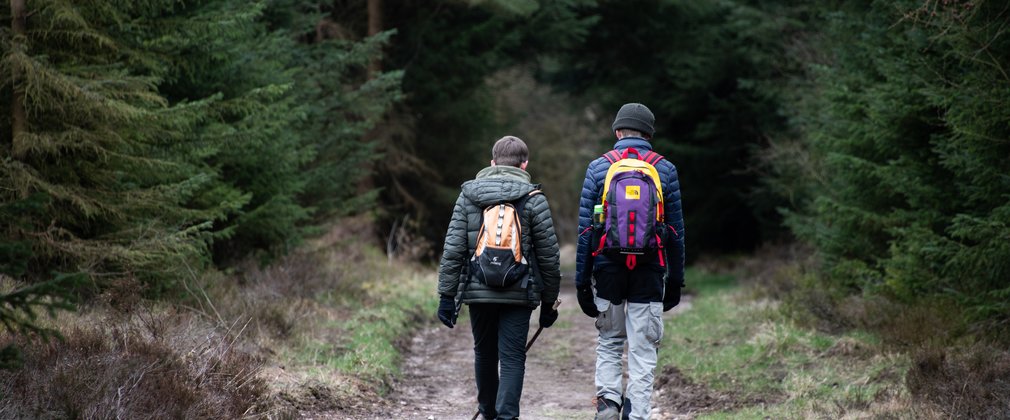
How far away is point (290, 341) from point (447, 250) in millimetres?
3710

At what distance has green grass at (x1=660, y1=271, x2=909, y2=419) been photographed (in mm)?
7602

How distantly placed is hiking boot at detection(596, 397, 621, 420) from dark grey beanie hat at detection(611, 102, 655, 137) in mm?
1936

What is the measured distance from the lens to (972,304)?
9.44m

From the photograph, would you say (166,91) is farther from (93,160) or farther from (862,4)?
(862,4)

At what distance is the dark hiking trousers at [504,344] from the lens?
6574 mm

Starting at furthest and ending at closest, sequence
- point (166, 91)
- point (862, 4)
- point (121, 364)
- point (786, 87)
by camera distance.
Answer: point (786, 87) < point (862, 4) < point (166, 91) < point (121, 364)

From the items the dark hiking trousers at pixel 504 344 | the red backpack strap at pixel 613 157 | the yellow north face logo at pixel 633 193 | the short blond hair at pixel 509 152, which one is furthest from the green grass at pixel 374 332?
the yellow north face logo at pixel 633 193

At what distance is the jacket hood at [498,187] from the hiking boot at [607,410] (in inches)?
62.0

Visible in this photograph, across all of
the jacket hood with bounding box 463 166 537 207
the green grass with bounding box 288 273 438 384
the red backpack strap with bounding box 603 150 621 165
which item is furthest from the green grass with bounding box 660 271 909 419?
the green grass with bounding box 288 273 438 384

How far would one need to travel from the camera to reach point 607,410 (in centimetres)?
667

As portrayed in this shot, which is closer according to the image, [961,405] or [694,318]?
[961,405]

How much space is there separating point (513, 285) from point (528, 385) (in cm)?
344

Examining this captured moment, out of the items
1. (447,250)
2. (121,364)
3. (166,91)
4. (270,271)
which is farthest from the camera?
(270,271)

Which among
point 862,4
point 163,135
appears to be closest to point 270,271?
point 163,135
